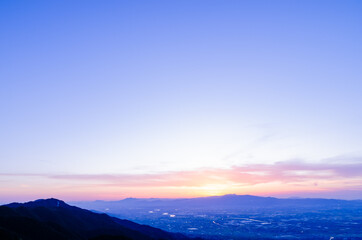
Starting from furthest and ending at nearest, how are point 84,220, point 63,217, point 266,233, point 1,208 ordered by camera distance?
point 266,233 < point 84,220 < point 63,217 < point 1,208

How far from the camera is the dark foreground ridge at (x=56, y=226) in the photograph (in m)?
54.0

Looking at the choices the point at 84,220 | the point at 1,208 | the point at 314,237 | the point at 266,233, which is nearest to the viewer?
the point at 1,208

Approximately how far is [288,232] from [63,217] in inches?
4960

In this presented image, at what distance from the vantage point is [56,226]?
213 feet

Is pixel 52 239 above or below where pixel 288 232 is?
above

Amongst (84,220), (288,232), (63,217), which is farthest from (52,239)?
(288,232)

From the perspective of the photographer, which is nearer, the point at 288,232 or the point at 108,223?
the point at 108,223

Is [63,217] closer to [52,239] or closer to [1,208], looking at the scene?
[1,208]

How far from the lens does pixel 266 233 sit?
15462 cm

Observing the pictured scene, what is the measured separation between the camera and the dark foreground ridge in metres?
54.0

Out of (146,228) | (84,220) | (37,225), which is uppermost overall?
(37,225)

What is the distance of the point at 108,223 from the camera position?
321 feet

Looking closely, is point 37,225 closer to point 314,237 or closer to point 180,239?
point 180,239

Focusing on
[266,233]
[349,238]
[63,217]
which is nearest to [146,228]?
[63,217]
